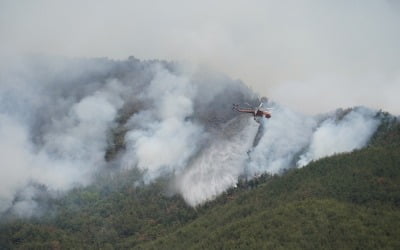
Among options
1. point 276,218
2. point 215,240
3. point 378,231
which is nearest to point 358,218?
point 378,231

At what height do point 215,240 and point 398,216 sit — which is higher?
point 215,240

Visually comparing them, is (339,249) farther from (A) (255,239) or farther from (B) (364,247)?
(A) (255,239)

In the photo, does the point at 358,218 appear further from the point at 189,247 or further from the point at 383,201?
the point at 189,247

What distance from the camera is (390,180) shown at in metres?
196

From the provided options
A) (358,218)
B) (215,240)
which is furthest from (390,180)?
(215,240)

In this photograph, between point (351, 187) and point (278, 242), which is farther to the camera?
point (351, 187)

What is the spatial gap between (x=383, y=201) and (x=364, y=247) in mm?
25874

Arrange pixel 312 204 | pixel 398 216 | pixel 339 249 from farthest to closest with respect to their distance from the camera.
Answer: pixel 312 204 → pixel 398 216 → pixel 339 249

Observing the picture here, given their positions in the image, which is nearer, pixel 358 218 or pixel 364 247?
pixel 364 247

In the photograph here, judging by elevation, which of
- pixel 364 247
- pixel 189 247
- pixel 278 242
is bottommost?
pixel 364 247

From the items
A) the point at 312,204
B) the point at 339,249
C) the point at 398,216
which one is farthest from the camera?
the point at 312,204

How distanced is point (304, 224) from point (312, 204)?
34.7ft

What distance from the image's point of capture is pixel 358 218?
179 metres

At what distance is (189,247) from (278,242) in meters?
31.4
